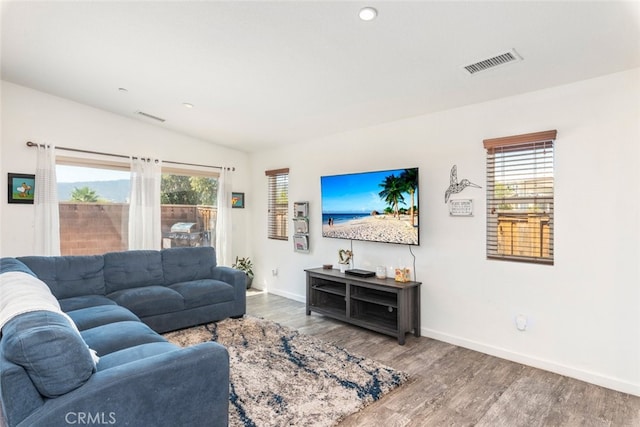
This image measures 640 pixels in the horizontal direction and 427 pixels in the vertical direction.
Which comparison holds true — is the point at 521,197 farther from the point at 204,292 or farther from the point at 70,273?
the point at 70,273

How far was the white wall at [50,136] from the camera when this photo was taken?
3.92 m

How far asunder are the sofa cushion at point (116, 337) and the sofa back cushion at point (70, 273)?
117 cm

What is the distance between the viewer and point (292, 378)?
2.70m

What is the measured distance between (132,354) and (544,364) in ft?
10.3

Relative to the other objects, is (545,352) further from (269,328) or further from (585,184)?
(269,328)

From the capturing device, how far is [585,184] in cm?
275

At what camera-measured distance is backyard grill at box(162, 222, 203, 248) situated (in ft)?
17.4

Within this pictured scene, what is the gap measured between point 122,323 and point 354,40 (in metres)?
2.70

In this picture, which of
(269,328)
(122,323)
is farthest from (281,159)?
(122,323)

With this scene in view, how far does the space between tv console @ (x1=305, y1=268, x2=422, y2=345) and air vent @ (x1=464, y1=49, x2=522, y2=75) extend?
206 centimetres

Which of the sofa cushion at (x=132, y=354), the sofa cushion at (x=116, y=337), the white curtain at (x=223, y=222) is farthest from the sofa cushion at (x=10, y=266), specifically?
the white curtain at (x=223, y=222)

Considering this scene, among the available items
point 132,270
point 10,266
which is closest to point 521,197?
point 132,270

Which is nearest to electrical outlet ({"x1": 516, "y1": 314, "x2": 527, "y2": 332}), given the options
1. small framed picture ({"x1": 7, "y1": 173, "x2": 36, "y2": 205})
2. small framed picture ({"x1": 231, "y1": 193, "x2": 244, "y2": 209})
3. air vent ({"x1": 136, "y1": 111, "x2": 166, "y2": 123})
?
small framed picture ({"x1": 231, "y1": 193, "x2": 244, "y2": 209})

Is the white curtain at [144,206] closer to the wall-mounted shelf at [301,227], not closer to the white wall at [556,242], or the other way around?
the wall-mounted shelf at [301,227]
